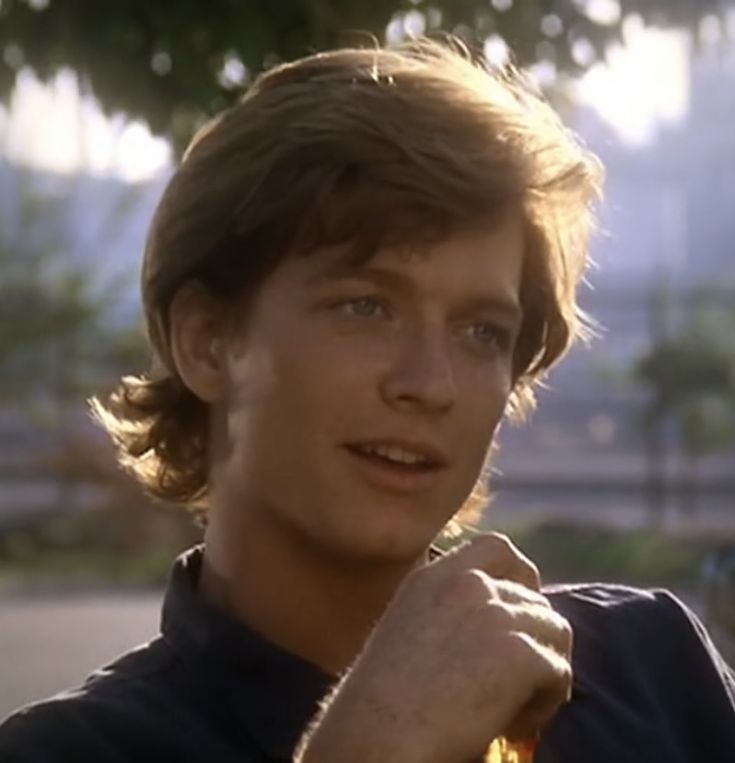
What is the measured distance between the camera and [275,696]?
1.83 meters

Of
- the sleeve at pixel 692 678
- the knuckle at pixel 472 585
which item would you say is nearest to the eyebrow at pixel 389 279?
the knuckle at pixel 472 585

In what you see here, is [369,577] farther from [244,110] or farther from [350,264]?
[244,110]

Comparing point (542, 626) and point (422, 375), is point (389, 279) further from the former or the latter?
point (542, 626)

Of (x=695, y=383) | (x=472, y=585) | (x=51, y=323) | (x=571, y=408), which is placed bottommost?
(x=571, y=408)

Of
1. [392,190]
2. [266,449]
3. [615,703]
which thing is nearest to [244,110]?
[392,190]

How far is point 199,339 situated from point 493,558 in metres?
0.41

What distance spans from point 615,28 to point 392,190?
77.2 inches

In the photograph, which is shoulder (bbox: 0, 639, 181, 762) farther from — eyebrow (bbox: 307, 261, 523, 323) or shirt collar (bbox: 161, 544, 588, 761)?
eyebrow (bbox: 307, 261, 523, 323)

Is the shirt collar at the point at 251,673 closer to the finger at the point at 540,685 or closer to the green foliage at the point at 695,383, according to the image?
the finger at the point at 540,685

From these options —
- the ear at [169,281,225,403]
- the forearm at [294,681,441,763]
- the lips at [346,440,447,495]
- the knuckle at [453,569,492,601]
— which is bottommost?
the forearm at [294,681,441,763]

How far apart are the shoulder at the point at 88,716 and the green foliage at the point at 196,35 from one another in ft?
→ 5.30

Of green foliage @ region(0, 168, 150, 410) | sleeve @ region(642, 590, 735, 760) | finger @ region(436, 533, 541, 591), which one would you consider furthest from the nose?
green foliage @ region(0, 168, 150, 410)

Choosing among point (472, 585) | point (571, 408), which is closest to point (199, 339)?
point (472, 585)

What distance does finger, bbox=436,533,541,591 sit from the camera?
171 centimetres
